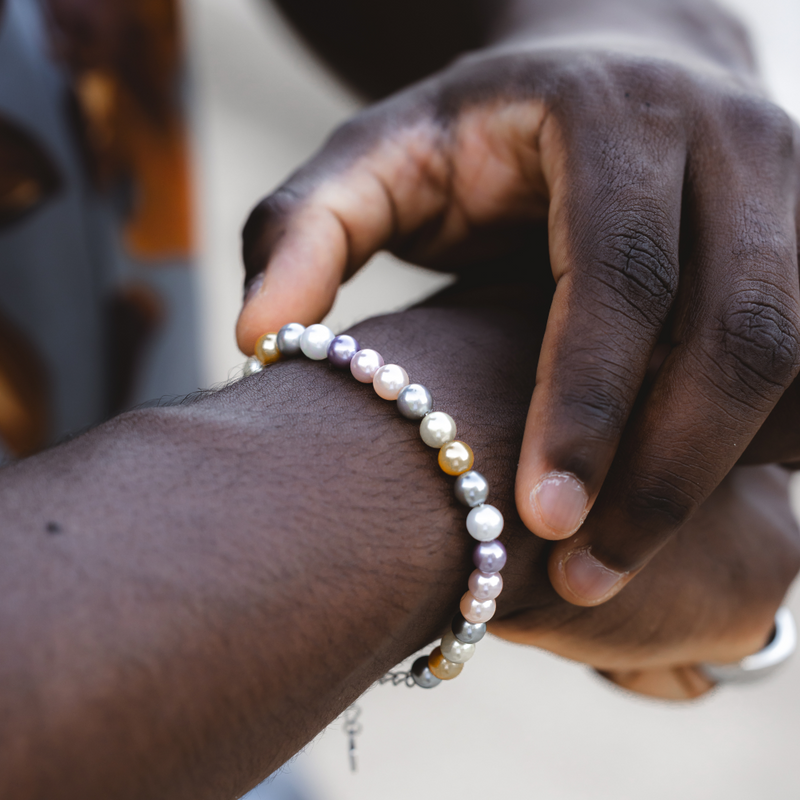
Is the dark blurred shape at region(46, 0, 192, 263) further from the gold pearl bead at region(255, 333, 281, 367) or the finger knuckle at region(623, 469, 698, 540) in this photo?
the finger knuckle at region(623, 469, 698, 540)

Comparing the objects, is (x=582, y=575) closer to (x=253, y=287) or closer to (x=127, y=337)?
(x=253, y=287)

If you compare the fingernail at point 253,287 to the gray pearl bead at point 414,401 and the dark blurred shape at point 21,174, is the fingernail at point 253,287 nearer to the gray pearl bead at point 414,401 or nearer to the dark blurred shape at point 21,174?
the gray pearl bead at point 414,401

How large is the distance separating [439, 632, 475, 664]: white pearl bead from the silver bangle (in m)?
0.54

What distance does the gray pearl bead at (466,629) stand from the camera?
1.99ft

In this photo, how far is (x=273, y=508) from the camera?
0.52 metres

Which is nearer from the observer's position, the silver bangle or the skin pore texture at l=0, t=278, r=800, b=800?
the skin pore texture at l=0, t=278, r=800, b=800

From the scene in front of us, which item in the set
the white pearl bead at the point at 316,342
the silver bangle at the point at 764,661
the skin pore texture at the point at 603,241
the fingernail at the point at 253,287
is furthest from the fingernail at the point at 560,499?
the silver bangle at the point at 764,661

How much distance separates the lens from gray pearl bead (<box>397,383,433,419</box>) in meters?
0.59

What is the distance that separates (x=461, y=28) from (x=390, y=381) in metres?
1.05

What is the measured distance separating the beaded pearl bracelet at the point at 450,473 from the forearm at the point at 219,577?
0.02 metres

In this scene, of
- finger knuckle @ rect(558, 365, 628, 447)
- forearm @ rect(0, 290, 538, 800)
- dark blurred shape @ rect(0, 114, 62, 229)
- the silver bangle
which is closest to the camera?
forearm @ rect(0, 290, 538, 800)

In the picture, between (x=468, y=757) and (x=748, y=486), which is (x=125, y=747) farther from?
(x=468, y=757)

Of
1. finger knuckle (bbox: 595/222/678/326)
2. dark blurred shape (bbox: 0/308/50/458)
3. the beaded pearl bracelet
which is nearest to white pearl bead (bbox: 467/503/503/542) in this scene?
the beaded pearl bracelet

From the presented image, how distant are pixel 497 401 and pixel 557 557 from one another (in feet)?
0.50
